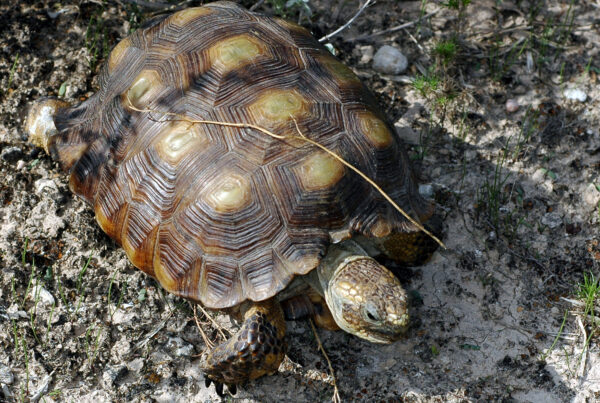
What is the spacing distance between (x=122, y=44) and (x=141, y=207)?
3.62ft

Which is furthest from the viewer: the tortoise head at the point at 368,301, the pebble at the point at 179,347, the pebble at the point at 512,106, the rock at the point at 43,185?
the pebble at the point at 512,106

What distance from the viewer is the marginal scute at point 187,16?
3.54 m

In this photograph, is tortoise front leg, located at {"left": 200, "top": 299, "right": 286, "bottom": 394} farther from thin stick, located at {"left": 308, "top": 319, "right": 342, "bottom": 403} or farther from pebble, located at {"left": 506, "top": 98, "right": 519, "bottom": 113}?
pebble, located at {"left": 506, "top": 98, "right": 519, "bottom": 113}

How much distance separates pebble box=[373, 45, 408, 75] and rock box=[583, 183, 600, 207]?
4.80 feet

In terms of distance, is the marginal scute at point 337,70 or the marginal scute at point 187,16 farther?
the marginal scute at point 187,16

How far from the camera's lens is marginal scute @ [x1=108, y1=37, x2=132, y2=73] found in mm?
3684

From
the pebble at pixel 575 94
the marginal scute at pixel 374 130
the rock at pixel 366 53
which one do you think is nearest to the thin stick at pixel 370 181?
the marginal scute at pixel 374 130

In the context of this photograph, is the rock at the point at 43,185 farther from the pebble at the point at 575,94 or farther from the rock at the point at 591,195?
the pebble at the point at 575,94

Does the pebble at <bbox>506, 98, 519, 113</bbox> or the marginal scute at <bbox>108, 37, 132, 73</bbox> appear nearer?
the marginal scute at <bbox>108, 37, 132, 73</bbox>

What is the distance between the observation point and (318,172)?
3020 millimetres

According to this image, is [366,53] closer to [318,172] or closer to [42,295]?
[318,172]

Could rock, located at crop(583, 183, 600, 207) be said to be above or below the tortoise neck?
below

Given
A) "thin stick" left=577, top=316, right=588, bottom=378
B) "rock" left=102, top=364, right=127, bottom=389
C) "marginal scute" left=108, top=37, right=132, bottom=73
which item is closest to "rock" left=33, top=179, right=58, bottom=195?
"marginal scute" left=108, top=37, right=132, bottom=73

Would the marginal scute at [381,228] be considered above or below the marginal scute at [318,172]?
below
